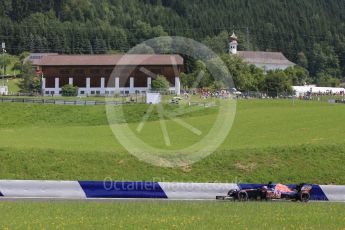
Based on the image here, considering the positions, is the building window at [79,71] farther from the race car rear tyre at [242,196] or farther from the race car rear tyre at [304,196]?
the race car rear tyre at [304,196]

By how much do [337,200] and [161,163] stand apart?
13.4 metres

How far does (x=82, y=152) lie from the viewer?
4559cm

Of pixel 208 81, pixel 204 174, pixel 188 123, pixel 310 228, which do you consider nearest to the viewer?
pixel 310 228

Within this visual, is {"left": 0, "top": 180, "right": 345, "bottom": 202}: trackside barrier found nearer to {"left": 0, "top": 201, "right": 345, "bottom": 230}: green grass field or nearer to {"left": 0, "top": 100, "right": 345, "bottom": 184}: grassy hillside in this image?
{"left": 0, "top": 201, "right": 345, "bottom": 230}: green grass field

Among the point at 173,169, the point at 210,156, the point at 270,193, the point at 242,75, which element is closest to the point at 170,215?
the point at 270,193

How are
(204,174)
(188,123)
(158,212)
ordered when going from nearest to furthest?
(158,212)
(204,174)
(188,123)

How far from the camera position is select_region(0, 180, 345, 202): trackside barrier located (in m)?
32.5

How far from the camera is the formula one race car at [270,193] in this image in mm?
32562

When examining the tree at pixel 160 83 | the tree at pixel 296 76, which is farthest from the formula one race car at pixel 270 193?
the tree at pixel 296 76

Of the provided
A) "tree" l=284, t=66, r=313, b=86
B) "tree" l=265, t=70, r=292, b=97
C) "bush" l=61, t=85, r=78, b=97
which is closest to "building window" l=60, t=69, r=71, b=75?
"bush" l=61, t=85, r=78, b=97

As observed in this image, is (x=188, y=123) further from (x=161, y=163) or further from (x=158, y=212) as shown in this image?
(x=158, y=212)

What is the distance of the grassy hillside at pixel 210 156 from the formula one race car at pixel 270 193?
863 centimetres

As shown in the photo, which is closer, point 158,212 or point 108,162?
point 158,212

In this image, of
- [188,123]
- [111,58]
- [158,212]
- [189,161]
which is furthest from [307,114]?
[111,58]
